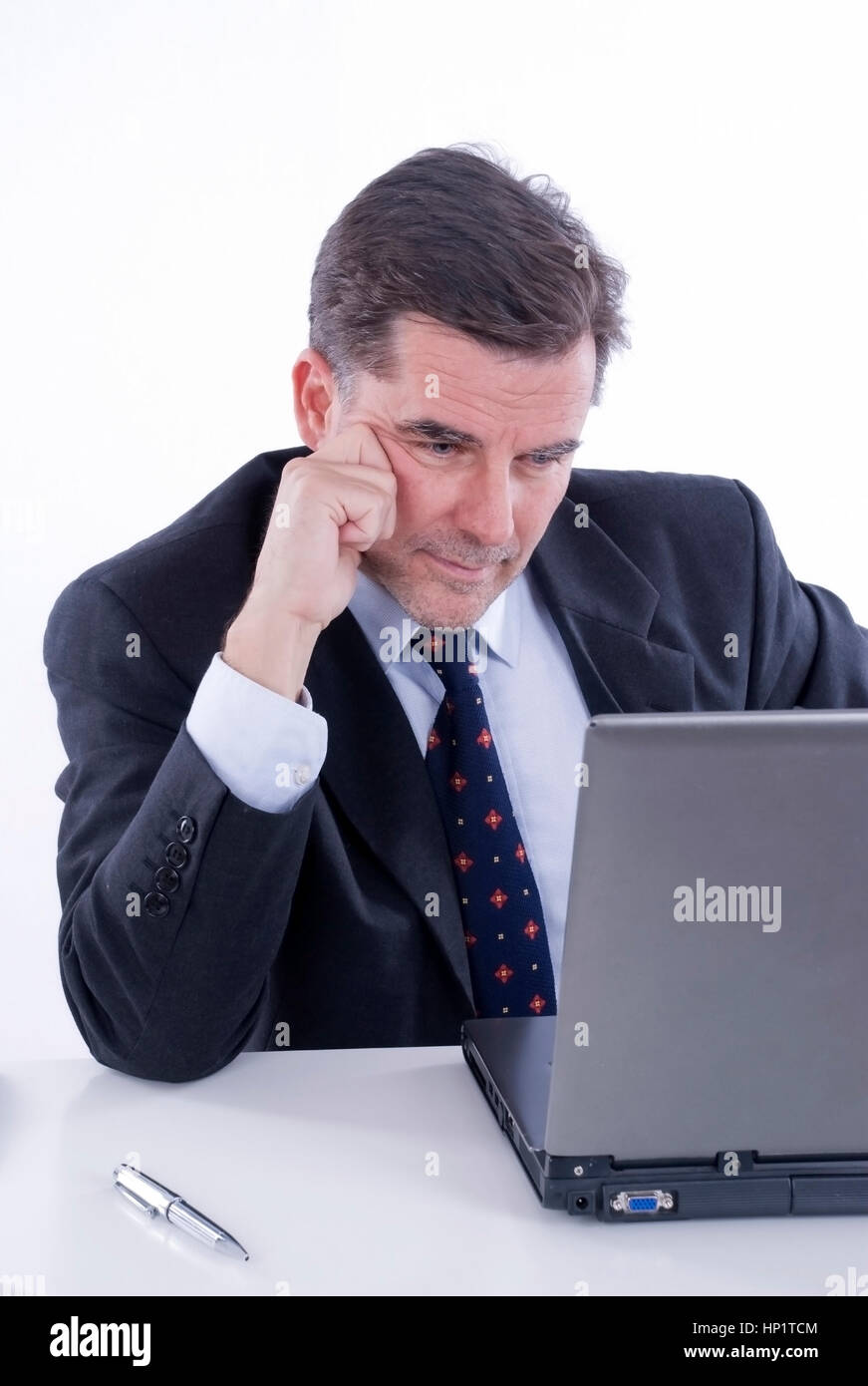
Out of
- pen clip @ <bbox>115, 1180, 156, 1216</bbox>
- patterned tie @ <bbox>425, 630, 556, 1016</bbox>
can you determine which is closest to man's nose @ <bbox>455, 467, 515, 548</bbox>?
patterned tie @ <bbox>425, 630, 556, 1016</bbox>

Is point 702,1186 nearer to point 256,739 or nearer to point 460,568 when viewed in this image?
point 256,739

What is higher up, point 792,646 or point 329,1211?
point 792,646

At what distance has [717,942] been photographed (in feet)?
3.09

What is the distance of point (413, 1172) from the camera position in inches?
42.9

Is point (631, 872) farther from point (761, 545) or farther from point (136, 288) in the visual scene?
point (136, 288)

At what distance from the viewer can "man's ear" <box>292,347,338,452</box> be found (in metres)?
1.76

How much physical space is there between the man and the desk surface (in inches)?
6.8

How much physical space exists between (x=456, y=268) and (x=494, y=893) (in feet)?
2.41

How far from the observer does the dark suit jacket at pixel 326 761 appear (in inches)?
53.4

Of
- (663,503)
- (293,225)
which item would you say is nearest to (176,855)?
(663,503)

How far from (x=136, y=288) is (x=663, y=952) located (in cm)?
259

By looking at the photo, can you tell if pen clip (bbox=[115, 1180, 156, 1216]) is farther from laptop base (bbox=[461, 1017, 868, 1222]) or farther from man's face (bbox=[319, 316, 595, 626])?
man's face (bbox=[319, 316, 595, 626])

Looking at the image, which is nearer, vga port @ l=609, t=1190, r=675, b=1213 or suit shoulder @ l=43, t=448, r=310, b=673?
vga port @ l=609, t=1190, r=675, b=1213

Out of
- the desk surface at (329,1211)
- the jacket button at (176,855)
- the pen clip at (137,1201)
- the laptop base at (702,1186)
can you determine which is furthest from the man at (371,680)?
the laptop base at (702,1186)
